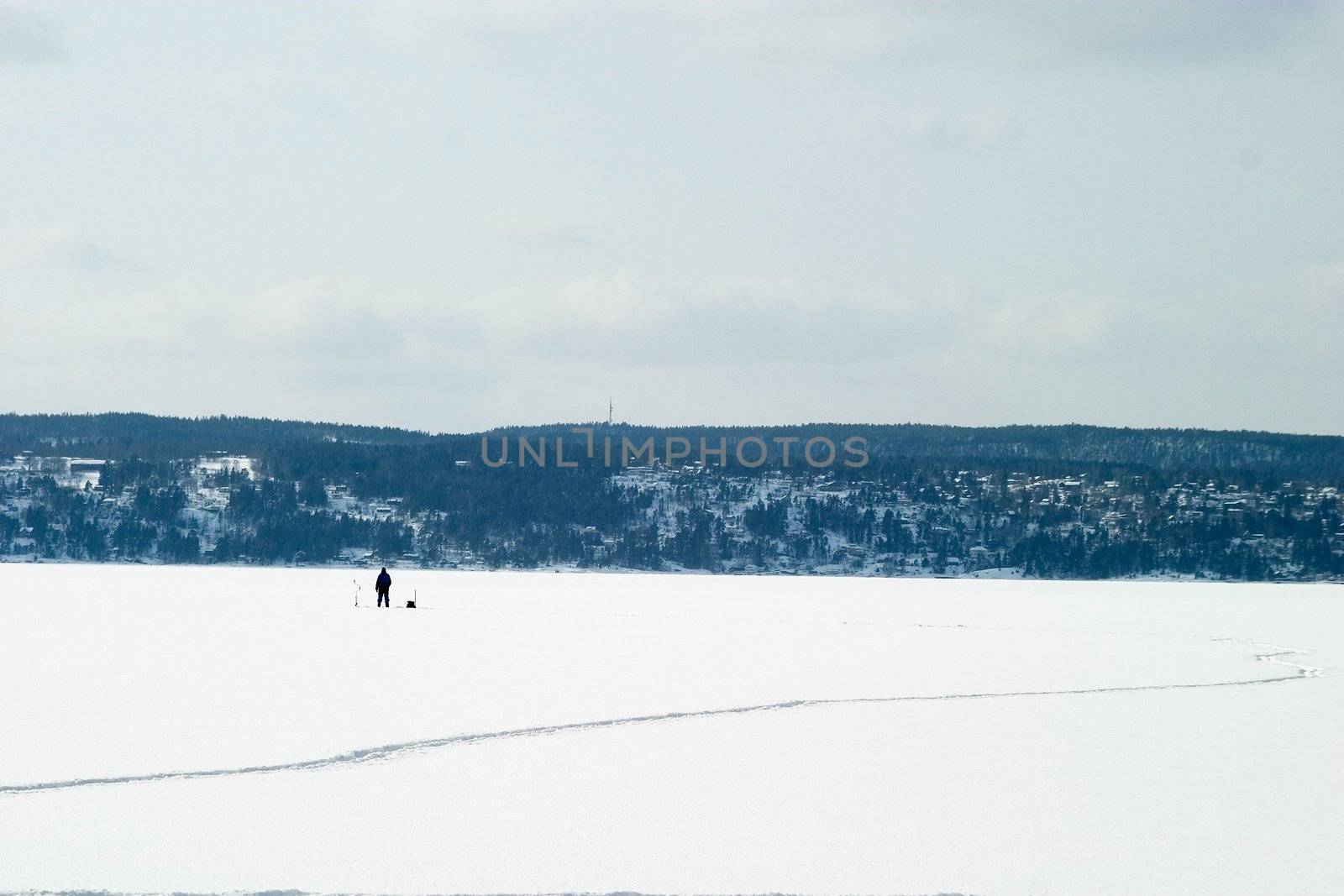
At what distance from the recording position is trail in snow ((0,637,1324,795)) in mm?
14102

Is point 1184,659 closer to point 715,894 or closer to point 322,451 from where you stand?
point 715,894

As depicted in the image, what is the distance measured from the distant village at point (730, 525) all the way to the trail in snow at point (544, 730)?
130 metres

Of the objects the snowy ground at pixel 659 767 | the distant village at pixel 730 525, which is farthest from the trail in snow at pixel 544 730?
the distant village at pixel 730 525

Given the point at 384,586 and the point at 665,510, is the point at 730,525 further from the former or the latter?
the point at 384,586

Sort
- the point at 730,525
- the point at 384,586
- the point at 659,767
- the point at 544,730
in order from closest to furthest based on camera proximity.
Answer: the point at 659,767
the point at 544,730
the point at 384,586
the point at 730,525

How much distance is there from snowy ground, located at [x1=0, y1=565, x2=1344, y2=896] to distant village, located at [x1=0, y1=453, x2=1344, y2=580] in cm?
12749

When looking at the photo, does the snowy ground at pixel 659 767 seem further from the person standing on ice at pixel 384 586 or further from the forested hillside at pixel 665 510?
the forested hillside at pixel 665 510

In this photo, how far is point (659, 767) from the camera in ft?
49.6

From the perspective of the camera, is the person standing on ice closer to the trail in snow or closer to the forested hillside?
the trail in snow

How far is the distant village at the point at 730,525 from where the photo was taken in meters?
154

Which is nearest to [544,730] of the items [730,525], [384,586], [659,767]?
[659,767]

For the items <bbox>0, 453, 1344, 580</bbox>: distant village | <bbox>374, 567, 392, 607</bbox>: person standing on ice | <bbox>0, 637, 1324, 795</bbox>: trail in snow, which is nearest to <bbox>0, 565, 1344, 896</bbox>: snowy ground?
<bbox>0, 637, 1324, 795</bbox>: trail in snow

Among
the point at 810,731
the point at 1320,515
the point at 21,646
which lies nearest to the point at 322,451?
the point at 1320,515

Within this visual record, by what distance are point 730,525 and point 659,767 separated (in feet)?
500
